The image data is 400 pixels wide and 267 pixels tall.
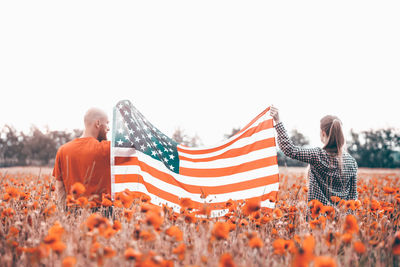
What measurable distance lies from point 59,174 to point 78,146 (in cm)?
38

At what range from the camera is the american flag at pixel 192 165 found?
12.2 feet

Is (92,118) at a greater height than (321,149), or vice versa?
(92,118)

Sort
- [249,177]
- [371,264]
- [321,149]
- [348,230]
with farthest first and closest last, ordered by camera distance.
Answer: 1. [249,177]
2. [321,149]
3. [371,264]
4. [348,230]

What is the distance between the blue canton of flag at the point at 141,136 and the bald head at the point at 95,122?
20 cm

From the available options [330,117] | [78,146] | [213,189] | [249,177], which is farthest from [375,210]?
[78,146]

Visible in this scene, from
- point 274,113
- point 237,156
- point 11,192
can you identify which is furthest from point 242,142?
point 11,192

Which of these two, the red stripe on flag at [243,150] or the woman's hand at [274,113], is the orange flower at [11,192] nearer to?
the red stripe on flag at [243,150]

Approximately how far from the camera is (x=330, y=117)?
350cm

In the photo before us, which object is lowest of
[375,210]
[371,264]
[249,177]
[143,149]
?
[371,264]

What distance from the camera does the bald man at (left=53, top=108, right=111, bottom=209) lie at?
3338 mm

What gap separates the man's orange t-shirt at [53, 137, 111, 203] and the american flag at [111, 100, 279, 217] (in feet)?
0.57

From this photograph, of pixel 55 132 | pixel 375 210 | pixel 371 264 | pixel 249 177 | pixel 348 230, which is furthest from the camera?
pixel 55 132

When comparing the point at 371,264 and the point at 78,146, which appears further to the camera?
the point at 78,146

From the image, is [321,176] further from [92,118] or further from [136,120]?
[92,118]
